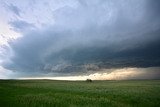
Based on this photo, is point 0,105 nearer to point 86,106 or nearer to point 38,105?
point 38,105

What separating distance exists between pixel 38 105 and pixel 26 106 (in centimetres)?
174

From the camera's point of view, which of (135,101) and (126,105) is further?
(135,101)

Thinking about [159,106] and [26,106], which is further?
[159,106]

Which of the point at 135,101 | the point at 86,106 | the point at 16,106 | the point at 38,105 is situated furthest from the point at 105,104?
the point at 16,106

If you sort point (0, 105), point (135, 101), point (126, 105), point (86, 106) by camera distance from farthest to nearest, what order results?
1. point (135, 101)
2. point (126, 105)
3. point (86, 106)
4. point (0, 105)

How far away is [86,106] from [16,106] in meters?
9.41

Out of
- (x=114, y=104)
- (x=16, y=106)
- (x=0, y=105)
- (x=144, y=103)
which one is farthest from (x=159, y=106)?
(x=0, y=105)

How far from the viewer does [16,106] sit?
2802 centimetres

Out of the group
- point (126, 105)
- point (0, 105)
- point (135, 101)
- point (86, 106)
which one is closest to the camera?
point (0, 105)

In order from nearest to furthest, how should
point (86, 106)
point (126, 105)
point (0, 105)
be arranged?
point (0, 105)
point (86, 106)
point (126, 105)

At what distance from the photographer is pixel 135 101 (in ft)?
115

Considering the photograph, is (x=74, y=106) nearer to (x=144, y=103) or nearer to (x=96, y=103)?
(x=96, y=103)

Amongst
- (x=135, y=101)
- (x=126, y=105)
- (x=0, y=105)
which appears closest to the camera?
(x=0, y=105)

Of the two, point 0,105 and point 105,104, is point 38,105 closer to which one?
point 0,105
